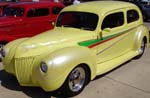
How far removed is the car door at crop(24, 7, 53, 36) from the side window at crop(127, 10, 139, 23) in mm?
3214

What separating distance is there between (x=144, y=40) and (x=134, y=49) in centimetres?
79

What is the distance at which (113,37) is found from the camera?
7105mm

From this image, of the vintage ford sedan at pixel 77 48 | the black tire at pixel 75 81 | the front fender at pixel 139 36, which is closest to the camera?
the vintage ford sedan at pixel 77 48

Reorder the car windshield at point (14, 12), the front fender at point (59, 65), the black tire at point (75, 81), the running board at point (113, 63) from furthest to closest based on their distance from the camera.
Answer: the car windshield at point (14, 12)
the running board at point (113, 63)
the black tire at point (75, 81)
the front fender at point (59, 65)

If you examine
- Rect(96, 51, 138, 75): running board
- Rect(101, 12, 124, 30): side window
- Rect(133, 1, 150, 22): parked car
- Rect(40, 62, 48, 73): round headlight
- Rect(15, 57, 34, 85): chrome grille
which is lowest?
Rect(133, 1, 150, 22): parked car

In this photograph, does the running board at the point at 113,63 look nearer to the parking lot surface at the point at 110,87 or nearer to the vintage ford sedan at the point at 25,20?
the parking lot surface at the point at 110,87

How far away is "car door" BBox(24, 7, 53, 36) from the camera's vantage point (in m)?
9.56

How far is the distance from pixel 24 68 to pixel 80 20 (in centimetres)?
199

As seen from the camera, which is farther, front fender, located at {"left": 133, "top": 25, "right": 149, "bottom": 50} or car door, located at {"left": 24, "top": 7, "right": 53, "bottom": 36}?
car door, located at {"left": 24, "top": 7, "right": 53, "bottom": 36}

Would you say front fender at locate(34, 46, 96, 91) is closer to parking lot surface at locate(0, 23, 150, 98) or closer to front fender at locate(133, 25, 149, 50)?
parking lot surface at locate(0, 23, 150, 98)

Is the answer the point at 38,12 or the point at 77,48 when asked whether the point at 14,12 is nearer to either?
the point at 38,12

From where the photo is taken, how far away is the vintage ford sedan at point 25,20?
8.96 m

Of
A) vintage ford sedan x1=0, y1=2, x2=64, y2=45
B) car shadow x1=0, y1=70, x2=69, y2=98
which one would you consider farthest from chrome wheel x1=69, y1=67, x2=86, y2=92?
vintage ford sedan x1=0, y1=2, x2=64, y2=45

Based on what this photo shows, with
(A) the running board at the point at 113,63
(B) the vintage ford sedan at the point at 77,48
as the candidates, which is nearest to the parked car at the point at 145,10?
(B) the vintage ford sedan at the point at 77,48
